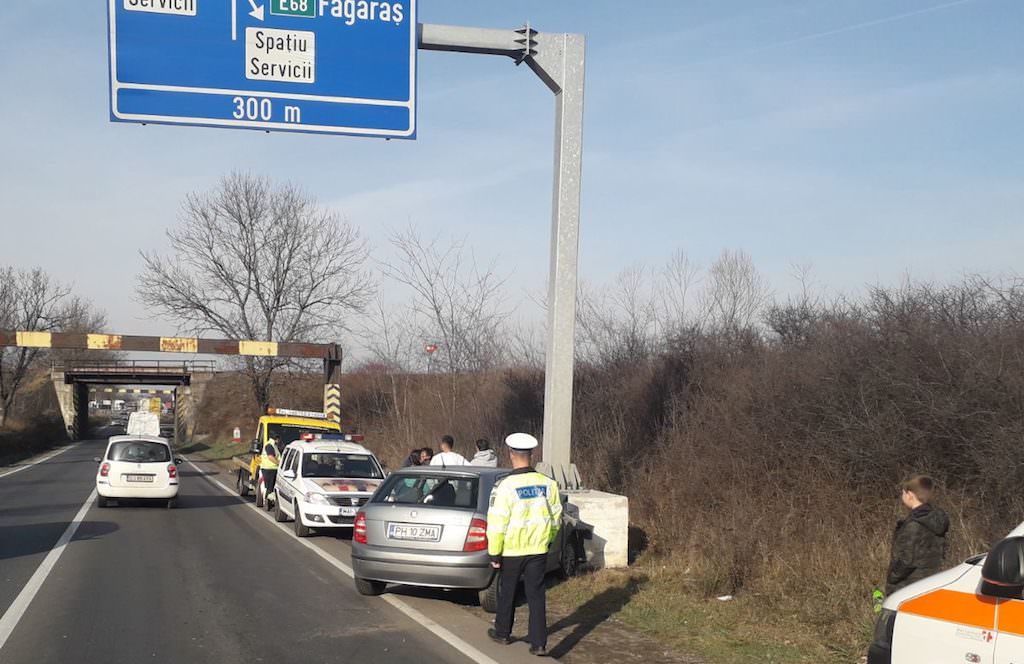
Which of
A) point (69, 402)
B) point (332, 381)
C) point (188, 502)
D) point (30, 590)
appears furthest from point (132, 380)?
point (30, 590)

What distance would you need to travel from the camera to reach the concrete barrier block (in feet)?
40.4

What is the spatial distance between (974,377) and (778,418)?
354 cm

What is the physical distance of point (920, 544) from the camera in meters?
6.80

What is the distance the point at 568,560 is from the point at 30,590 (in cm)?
619

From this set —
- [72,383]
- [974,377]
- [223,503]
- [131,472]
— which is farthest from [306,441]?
[72,383]

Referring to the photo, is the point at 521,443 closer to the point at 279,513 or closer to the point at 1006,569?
the point at 1006,569

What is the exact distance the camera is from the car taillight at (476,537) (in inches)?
394

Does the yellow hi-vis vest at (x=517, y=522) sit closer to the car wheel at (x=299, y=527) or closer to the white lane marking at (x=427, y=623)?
the white lane marking at (x=427, y=623)

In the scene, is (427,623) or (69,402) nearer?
(427,623)

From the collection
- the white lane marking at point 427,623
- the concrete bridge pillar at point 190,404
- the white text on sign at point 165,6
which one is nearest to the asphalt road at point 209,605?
the white lane marking at point 427,623

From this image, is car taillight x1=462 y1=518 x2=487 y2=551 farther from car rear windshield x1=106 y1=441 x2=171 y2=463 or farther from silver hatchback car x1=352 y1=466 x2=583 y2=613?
car rear windshield x1=106 y1=441 x2=171 y2=463

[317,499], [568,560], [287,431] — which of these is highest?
[568,560]

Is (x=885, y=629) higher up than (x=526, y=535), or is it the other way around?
(x=885, y=629)

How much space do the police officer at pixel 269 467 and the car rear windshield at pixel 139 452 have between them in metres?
2.13
